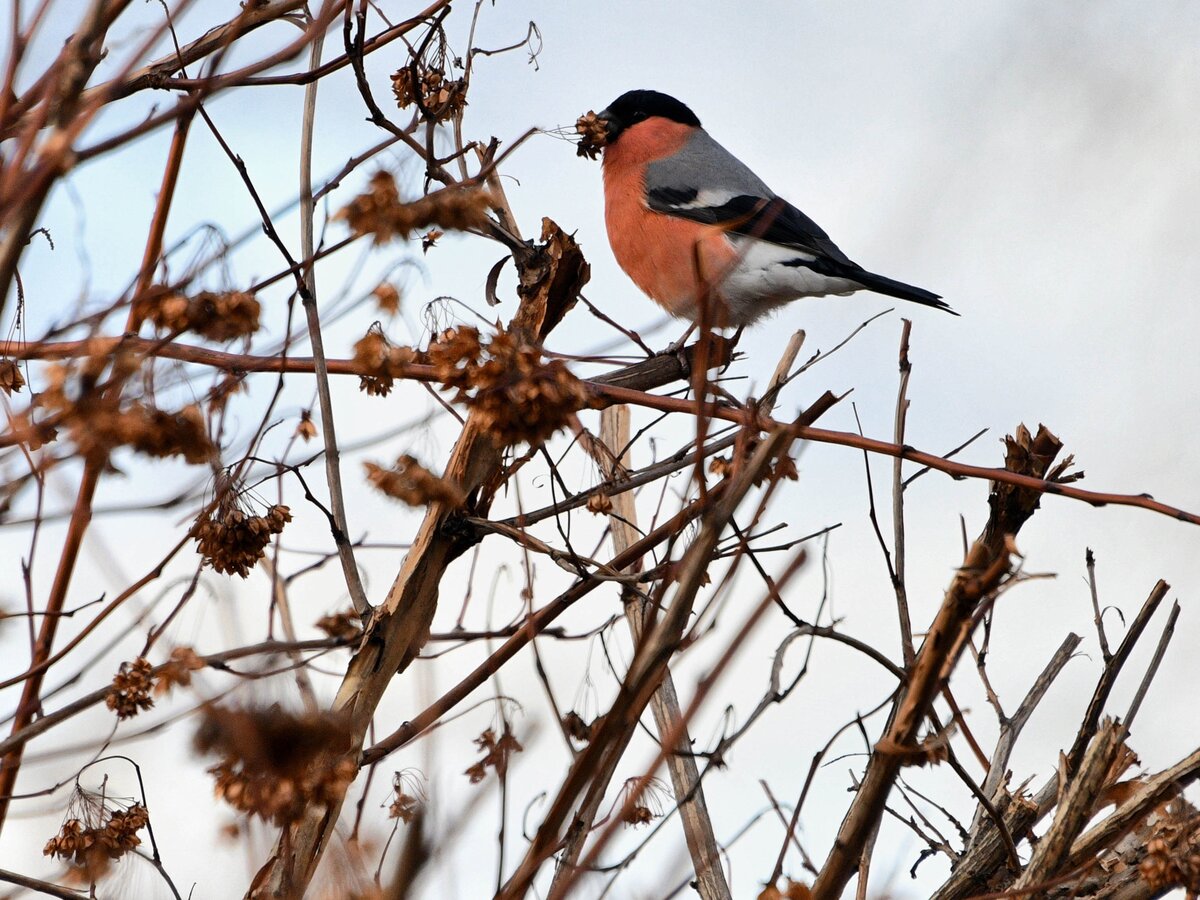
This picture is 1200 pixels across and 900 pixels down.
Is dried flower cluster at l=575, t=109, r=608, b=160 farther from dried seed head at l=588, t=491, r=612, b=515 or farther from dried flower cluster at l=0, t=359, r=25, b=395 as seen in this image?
dried flower cluster at l=0, t=359, r=25, b=395

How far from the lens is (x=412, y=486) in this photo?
1.06 meters

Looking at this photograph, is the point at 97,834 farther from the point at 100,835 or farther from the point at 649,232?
the point at 649,232

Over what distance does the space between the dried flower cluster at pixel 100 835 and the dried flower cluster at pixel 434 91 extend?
90cm

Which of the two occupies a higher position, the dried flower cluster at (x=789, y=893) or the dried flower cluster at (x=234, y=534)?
the dried flower cluster at (x=234, y=534)

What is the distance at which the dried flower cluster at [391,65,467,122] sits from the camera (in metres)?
1.53

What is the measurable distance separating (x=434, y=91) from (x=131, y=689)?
0.86 metres

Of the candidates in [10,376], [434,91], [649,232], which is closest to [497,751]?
[10,376]

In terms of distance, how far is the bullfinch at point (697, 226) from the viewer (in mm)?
3098

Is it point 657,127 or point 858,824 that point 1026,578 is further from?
point 657,127

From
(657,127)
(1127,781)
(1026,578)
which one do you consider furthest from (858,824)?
(657,127)

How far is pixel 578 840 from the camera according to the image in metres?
1.22

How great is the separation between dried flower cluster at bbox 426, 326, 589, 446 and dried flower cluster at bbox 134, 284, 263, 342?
0.19 meters

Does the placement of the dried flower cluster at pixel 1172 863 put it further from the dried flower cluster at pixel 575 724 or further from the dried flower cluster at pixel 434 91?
the dried flower cluster at pixel 434 91

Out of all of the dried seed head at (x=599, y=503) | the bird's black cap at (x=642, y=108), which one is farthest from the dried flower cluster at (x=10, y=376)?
the bird's black cap at (x=642, y=108)
